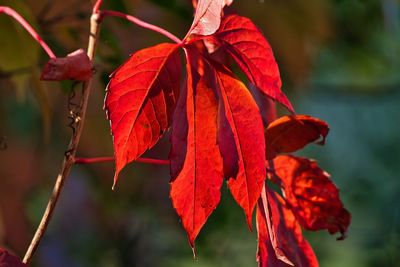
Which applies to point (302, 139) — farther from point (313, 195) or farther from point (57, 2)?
point (57, 2)

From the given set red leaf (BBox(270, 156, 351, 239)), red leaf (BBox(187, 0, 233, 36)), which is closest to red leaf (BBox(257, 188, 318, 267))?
red leaf (BBox(270, 156, 351, 239))

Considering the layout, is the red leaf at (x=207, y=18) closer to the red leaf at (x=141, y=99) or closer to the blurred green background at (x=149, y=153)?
the red leaf at (x=141, y=99)

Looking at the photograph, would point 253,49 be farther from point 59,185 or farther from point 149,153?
point 149,153

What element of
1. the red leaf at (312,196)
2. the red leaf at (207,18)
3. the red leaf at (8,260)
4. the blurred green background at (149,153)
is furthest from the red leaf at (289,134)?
the blurred green background at (149,153)

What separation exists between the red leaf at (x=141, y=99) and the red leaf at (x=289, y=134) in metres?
0.10

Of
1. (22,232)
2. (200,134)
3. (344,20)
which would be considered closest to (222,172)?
(200,134)

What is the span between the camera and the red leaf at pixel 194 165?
652 mm

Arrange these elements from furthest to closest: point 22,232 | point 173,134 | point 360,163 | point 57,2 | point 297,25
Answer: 1. point 360,163
2. point 297,25
3. point 22,232
4. point 57,2
5. point 173,134

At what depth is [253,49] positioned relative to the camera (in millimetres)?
664

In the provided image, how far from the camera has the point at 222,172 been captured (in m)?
0.66

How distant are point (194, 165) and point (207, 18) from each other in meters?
0.11

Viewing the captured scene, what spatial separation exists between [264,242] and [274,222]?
0.04 m

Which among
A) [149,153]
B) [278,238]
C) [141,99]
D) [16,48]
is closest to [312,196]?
[278,238]

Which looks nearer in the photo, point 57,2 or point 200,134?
point 200,134
